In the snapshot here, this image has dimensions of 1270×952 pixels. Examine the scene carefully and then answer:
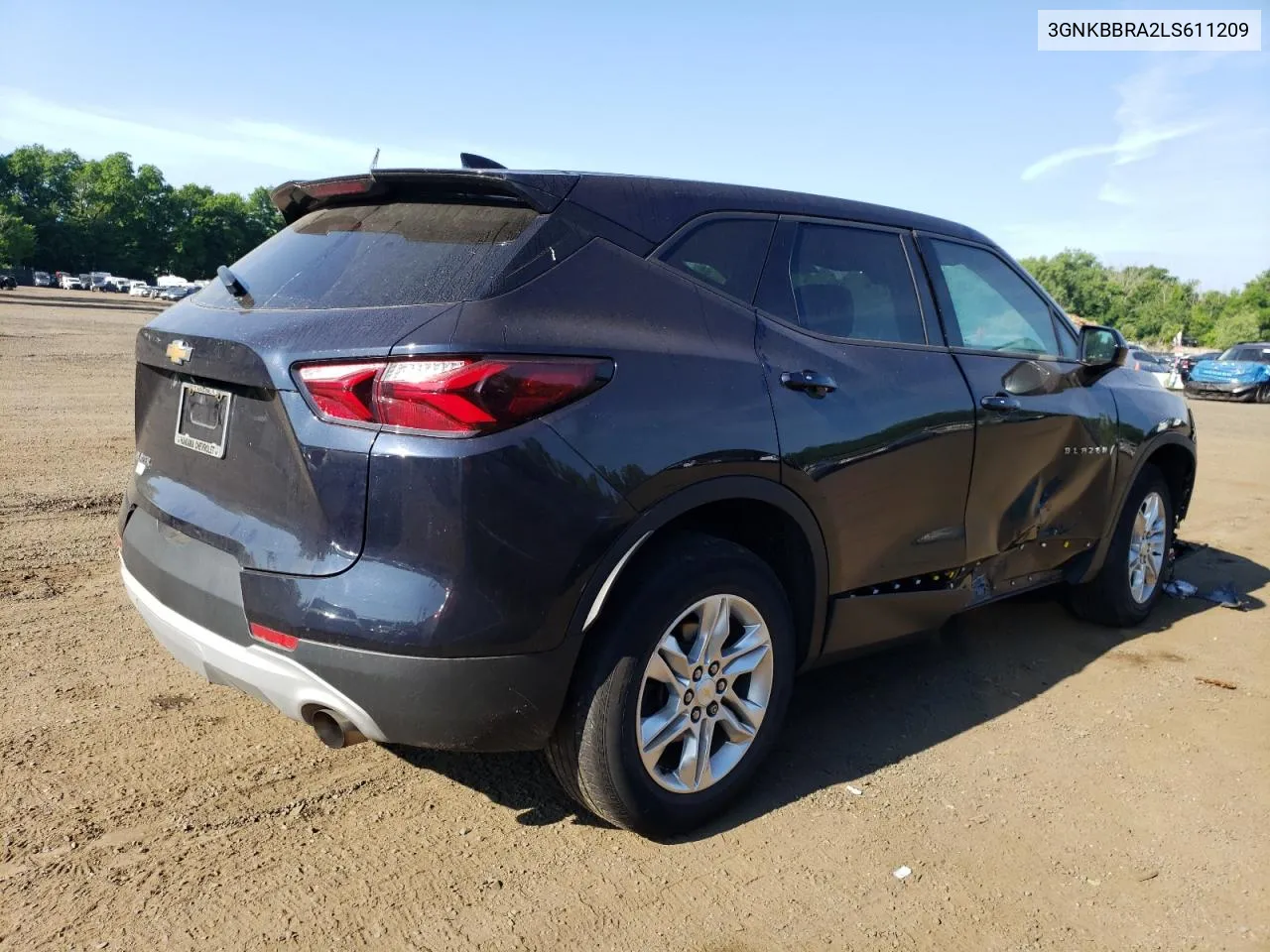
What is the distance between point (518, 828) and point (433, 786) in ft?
1.19

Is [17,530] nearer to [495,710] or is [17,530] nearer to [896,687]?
[495,710]

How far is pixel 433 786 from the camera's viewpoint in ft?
10.4

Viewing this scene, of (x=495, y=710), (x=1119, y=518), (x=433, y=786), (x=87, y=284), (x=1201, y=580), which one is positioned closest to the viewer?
(x=495, y=710)

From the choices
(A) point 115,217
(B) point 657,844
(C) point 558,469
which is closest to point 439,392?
(C) point 558,469

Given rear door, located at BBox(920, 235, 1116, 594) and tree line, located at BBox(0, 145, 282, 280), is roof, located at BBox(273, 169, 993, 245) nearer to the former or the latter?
rear door, located at BBox(920, 235, 1116, 594)

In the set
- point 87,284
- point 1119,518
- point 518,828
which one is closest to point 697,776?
point 518,828

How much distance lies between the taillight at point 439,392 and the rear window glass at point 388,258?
0.23 metres

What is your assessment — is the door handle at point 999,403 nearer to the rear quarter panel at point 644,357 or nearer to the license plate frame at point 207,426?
the rear quarter panel at point 644,357

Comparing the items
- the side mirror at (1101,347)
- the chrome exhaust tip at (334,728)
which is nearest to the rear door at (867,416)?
the side mirror at (1101,347)

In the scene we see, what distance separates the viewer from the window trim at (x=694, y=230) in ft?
9.68

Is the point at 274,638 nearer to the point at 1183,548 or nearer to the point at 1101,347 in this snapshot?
the point at 1101,347

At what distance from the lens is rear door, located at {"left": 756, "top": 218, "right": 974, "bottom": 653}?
314 centimetres

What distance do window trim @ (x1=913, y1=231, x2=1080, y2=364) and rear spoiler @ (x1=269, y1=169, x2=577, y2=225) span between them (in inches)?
67.9

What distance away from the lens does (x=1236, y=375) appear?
26391 millimetres
